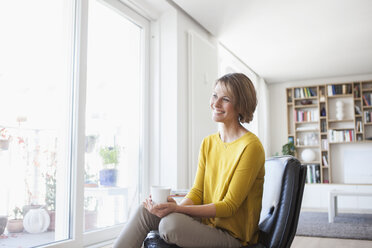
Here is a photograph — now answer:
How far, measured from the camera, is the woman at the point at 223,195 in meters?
1.35

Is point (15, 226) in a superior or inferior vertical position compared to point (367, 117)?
inferior

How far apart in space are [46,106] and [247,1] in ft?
7.65

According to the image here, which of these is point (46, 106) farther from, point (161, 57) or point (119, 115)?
point (161, 57)

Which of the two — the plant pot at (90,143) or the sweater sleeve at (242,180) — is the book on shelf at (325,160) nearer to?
the plant pot at (90,143)

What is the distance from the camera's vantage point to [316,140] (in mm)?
7414

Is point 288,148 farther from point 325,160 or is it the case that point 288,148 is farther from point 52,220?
point 52,220

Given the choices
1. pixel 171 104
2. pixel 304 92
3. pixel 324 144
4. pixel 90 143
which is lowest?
pixel 90 143

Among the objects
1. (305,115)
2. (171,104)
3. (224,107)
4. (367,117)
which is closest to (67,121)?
(171,104)

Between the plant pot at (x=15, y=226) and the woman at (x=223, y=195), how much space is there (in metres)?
1.14

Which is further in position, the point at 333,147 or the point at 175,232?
the point at 333,147

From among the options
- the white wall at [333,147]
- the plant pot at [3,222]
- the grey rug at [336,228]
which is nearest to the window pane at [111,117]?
the plant pot at [3,222]

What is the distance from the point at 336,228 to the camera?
418cm

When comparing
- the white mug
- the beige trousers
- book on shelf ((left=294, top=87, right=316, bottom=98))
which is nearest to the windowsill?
the beige trousers

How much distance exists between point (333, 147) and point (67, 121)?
599cm
